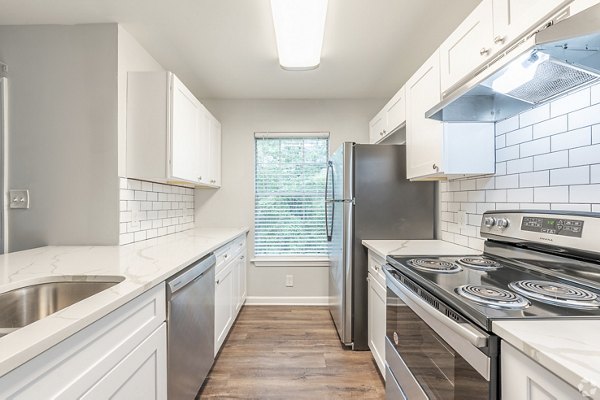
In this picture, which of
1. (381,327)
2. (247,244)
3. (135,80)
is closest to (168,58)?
(135,80)

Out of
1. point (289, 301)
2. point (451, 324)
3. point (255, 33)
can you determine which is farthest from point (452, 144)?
point (289, 301)

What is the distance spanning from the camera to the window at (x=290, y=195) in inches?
133

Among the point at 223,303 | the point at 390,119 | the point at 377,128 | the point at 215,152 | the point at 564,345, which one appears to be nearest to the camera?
the point at 564,345

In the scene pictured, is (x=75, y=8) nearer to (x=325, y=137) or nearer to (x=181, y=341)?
(x=181, y=341)

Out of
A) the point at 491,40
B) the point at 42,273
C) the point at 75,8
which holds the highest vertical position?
the point at 75,8

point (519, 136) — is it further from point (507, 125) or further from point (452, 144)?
point (452, 144)

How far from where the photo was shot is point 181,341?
142cm

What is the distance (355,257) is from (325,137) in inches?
64.0

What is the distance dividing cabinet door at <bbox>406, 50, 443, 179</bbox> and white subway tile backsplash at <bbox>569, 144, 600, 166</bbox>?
570 mm

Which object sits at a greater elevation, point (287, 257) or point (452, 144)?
point (452, 144)

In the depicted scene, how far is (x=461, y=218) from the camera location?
2000 millimetres

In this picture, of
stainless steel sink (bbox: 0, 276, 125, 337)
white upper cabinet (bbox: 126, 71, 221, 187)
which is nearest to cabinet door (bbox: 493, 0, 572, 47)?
stainless steel sink (bbox: 0, 276, 125, 337)

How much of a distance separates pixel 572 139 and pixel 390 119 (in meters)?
1.41

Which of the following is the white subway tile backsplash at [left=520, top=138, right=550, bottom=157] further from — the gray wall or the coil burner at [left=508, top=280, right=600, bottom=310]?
the gray wall
